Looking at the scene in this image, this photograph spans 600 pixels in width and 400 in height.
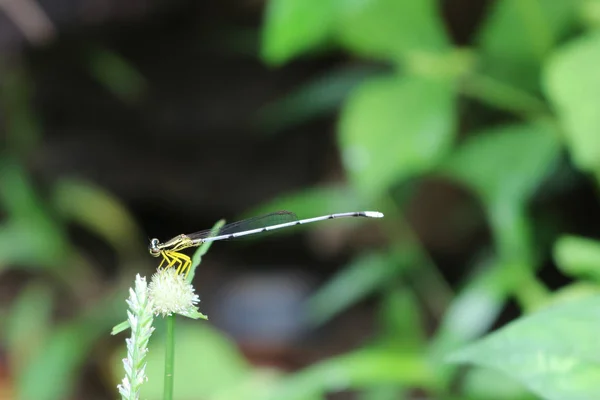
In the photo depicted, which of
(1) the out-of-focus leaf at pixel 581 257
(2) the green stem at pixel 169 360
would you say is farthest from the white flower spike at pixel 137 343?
(1) the out-of-focus leaf at pixel 581 257

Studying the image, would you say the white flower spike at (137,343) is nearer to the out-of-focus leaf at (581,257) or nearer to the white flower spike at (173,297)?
the white flower spike at (173,297)

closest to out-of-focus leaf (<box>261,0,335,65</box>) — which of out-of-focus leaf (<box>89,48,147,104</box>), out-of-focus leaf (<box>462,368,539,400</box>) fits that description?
out-of-focus leaf (<box>462,368,539,400</box>)

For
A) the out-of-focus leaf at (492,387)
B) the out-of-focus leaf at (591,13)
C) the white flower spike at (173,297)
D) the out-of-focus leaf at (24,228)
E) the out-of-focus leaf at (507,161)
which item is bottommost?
the white flower spike at (173,297)

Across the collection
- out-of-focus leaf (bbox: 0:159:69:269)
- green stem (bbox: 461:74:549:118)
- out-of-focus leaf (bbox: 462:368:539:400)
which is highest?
out-of-focus leaf (bbox: 0:159:69:269)

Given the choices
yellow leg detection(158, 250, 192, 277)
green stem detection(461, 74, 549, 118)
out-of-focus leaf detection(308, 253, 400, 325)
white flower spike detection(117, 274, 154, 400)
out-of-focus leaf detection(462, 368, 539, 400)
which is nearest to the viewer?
white flower spike detection(117, 274, 154, 400)

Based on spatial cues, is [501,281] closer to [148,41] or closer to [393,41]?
[393,41]

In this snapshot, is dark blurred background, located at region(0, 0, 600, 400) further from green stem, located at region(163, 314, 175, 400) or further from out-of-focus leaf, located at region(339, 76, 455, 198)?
green stem, located at region(163, 314, 175, 400)

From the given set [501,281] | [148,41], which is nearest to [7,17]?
[148,41]
